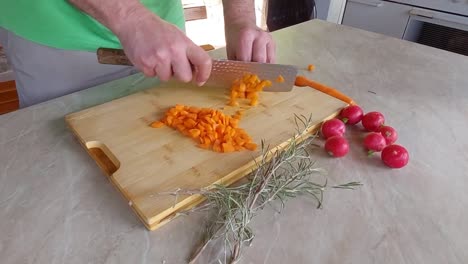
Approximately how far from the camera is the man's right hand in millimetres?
731

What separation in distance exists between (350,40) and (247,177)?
3.30 ft

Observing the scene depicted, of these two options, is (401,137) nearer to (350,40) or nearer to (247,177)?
(247,177)

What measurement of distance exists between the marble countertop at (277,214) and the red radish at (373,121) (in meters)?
0.03

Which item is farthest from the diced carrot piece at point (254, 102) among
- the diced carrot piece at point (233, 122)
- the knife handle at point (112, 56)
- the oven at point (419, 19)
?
the oven at point (419, 19)

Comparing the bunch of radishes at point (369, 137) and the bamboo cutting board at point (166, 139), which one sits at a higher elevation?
the bamboo cutting board at point (166, 139)

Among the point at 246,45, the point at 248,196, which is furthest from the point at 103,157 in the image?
the point at 246,45

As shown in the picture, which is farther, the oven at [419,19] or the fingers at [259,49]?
the oven at [419,19]

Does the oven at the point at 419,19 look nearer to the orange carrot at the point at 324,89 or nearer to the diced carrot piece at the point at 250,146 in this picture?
the orange carrot at the point at 324,89

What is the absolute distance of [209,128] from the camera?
74 centimetres

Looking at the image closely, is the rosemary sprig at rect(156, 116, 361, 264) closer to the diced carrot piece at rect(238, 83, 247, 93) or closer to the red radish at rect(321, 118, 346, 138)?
the red radish at rect(321, 118, 346, 138)

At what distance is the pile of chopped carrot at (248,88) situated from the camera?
89cm

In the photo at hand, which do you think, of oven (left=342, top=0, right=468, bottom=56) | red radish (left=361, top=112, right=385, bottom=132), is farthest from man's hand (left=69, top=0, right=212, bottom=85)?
oven (left=342, top=0, right=468, bottom=56)

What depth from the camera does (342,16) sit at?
272 centimetres

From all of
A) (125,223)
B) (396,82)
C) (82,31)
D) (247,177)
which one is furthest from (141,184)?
(396,82)
